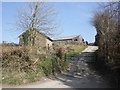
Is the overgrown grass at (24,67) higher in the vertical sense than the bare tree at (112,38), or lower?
lower

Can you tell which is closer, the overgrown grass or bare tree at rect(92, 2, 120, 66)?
bare tree at rect(92, 2, 120, 66)

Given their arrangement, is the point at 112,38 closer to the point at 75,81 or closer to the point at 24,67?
the point at 75,81

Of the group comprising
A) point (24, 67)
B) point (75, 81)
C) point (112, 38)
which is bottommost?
point (75, 81)

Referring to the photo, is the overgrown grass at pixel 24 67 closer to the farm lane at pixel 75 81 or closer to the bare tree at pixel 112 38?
the farm lane at pixel 75 81

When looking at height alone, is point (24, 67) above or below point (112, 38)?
below

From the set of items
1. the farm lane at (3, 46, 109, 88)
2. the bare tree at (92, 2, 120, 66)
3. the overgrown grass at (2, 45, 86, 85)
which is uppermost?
the bare tree at (92, 2, 120, 66)

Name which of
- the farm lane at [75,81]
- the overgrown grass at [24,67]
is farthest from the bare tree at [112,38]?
the overgrown grass at [24,67]

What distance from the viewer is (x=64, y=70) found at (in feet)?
36.7

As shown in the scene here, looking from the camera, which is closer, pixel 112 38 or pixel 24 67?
pixel 112 38

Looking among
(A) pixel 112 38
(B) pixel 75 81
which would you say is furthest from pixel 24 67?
(A) pixel 112 38

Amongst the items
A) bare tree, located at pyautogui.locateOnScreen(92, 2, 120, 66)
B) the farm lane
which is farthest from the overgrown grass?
bare tree, located at pyautogui.locateOnScreen(92, 2, 120, 66)

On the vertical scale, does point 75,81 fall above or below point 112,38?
below

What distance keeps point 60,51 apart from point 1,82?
6.90 m

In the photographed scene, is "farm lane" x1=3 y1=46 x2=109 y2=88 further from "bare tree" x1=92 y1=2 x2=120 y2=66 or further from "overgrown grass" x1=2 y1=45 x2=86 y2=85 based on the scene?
"bare tree" x1=92 y1=2 x2=120 y2=66
